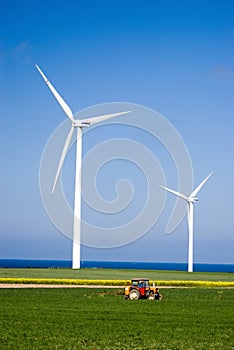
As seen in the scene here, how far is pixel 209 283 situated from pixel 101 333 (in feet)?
133

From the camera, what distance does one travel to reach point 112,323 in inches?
1234

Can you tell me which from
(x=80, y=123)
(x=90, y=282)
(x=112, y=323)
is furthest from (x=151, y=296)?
(x=80, y=123)

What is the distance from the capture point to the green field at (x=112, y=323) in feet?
83.7

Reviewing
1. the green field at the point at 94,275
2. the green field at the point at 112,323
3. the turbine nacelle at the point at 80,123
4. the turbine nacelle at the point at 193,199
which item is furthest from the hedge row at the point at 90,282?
the turbine nacelle at the point at 193,199

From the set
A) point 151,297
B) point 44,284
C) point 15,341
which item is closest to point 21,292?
point 151,297

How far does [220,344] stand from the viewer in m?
25.8

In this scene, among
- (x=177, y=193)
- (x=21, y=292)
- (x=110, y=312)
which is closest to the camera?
(x=110, y=312)

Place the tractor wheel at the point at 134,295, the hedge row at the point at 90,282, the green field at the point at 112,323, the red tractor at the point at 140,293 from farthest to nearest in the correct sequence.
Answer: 1. the hedge row at the point at 90,282
2. the tractor wheel at the point at 134,295
3. the red tractor at the point at 140,293
4. the green field at the point at 112,323

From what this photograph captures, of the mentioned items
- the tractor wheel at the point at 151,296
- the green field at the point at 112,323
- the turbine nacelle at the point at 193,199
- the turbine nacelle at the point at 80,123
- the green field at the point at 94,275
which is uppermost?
the turbine nacelle at the point at 80,123

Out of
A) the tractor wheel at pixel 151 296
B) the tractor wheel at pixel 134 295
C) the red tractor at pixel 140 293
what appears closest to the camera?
the tractor wheel at pixel 151 296

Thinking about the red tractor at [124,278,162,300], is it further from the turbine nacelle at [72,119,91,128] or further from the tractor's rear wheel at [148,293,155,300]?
the turbine nacelle at [72,119,91,128]

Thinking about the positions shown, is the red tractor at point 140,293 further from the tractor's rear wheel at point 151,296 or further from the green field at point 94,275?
the green field at point 94,275

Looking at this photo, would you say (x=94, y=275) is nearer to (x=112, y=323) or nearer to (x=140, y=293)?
(x=140, y=293)

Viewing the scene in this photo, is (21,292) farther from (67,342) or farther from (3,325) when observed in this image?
(67,342)
